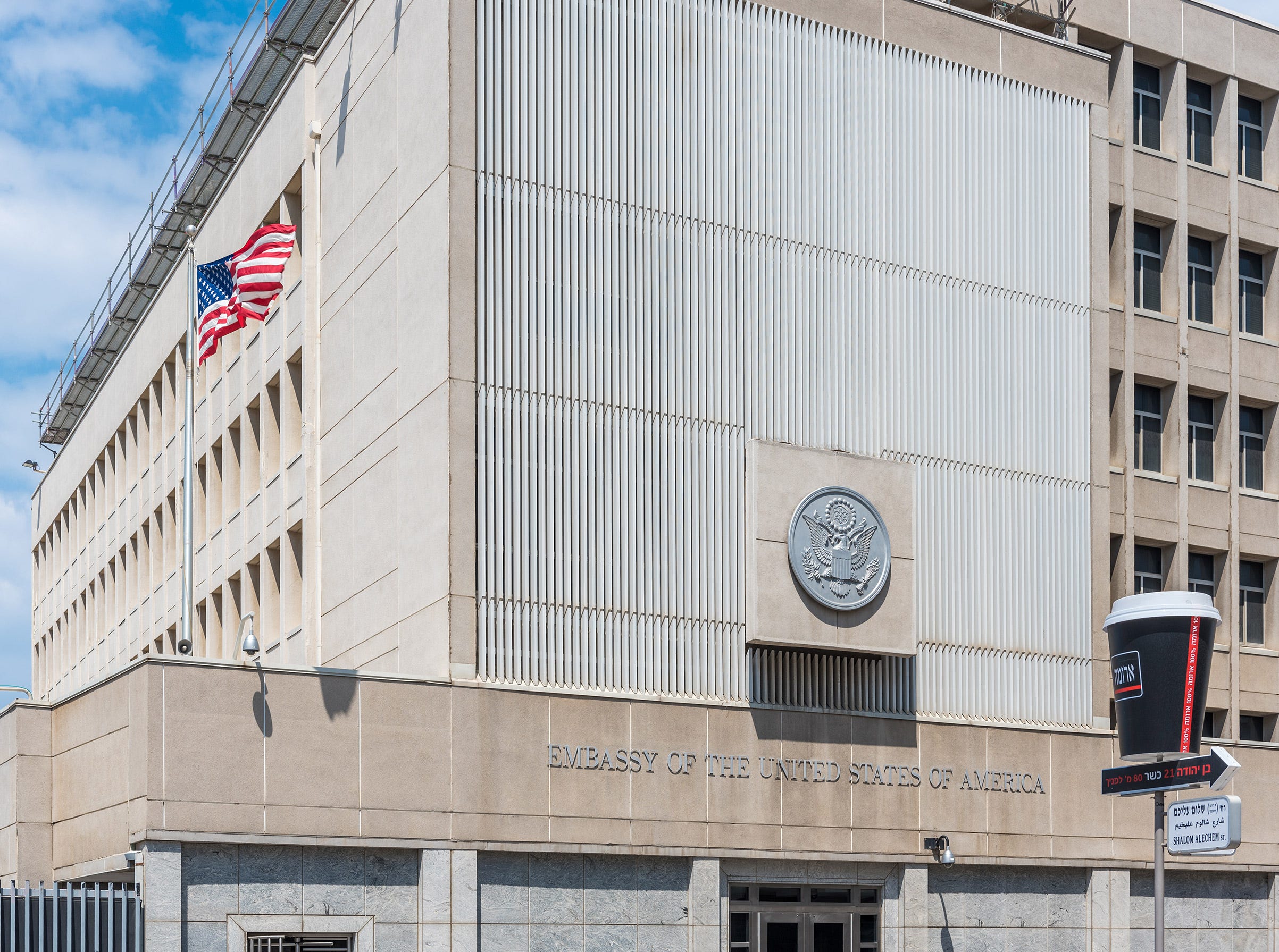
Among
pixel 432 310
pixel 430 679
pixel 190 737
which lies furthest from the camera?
pixel 432 310

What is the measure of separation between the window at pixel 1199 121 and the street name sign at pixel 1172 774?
61.7ft

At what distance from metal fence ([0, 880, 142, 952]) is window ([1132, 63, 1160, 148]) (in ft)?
86.7

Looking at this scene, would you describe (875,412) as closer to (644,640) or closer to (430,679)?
(644,640)

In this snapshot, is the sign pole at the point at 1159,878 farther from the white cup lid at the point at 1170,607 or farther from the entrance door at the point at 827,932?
the entrance door at the point at 827,932

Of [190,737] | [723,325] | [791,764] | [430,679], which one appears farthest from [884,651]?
[190,737]

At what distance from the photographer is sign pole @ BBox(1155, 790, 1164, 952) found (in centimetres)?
2430

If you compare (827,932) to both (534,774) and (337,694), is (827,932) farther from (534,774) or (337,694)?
(337,694)

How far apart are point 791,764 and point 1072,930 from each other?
7.20m

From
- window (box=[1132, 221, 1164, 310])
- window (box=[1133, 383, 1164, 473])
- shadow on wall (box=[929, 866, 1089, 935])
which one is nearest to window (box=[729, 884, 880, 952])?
shadow on wall (box=[929, 866, 1089, 935])

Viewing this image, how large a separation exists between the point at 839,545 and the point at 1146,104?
14867 mm

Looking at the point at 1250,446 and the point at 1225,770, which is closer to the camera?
the point at 1225,770

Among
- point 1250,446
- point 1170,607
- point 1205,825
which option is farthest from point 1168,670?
point 1250,446

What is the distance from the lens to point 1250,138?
41500 mm

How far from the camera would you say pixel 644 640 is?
97.7 feet
